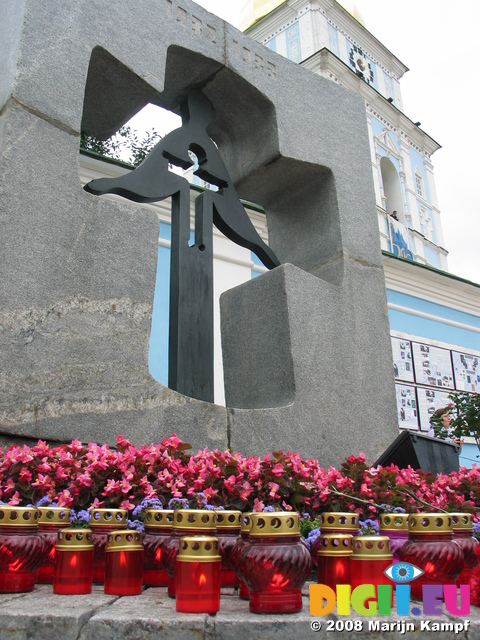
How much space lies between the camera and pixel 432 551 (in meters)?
1.53

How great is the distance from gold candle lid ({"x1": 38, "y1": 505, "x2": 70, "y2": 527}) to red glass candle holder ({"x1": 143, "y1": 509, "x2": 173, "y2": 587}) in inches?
9.2

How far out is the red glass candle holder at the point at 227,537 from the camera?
1.67 m

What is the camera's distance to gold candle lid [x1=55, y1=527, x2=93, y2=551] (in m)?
1.52

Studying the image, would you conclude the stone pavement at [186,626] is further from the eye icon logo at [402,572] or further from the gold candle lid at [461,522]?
the gold candle lid at [461,522]

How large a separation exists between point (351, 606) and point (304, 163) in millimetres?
3189

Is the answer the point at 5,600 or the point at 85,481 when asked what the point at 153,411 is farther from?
the point at 5,600

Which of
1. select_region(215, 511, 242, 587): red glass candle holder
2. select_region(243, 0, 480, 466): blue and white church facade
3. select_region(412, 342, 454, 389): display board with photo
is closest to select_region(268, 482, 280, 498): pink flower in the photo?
select_region(215, 511, 242, 587): red glass candle holder

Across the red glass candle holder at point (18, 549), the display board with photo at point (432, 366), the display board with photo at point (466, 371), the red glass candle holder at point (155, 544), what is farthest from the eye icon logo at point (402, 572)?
the display board with photo at point (466, 371)

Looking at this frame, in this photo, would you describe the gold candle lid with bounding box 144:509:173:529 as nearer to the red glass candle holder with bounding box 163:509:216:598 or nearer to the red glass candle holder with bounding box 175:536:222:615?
the red glass candle holder with bounding box 163:509:216:598

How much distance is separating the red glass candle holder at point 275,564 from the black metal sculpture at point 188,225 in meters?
1.88

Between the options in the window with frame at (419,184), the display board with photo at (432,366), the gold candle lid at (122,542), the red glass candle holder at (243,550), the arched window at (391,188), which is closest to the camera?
the red glass candle holder at (243,550)

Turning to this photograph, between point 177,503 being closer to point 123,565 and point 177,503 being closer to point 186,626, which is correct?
point 123,565
